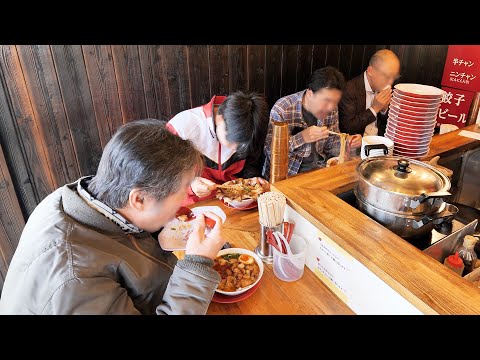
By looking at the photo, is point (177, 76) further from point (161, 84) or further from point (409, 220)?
point (409, 220)

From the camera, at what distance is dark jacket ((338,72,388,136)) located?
3.48 metres

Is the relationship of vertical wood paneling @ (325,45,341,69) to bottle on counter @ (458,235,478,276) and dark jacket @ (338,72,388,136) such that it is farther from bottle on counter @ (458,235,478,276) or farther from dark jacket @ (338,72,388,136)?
bottle on counter @ (458,235,478,276)

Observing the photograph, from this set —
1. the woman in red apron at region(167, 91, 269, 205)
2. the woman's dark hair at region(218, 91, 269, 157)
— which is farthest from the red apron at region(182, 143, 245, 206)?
the woman's dark hair at region(218, 91, 269, 157)

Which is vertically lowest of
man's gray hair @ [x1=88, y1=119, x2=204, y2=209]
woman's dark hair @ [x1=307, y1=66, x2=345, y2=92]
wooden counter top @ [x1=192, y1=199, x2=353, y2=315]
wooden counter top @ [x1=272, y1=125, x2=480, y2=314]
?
wooden counter top @ [x1=192, y1=199, x2=353, y2=315]

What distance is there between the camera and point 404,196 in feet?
4.00

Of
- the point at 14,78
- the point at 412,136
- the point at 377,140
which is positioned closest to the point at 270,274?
the point at 377,140

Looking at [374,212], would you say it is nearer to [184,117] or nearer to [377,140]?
[377,140]

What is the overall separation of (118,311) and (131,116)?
2.11 metres

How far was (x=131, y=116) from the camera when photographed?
281 cm

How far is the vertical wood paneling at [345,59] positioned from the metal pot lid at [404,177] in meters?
2.80

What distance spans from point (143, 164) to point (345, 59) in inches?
138

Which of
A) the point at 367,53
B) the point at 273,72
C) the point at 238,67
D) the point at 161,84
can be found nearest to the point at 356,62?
the point at 367,53

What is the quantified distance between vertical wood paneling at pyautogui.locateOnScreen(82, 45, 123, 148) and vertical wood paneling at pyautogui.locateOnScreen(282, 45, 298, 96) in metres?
1.72

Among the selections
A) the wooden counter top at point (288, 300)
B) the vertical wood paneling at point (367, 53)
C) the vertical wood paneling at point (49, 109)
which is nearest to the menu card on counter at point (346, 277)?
the wooden counter top at point (288, 300)
